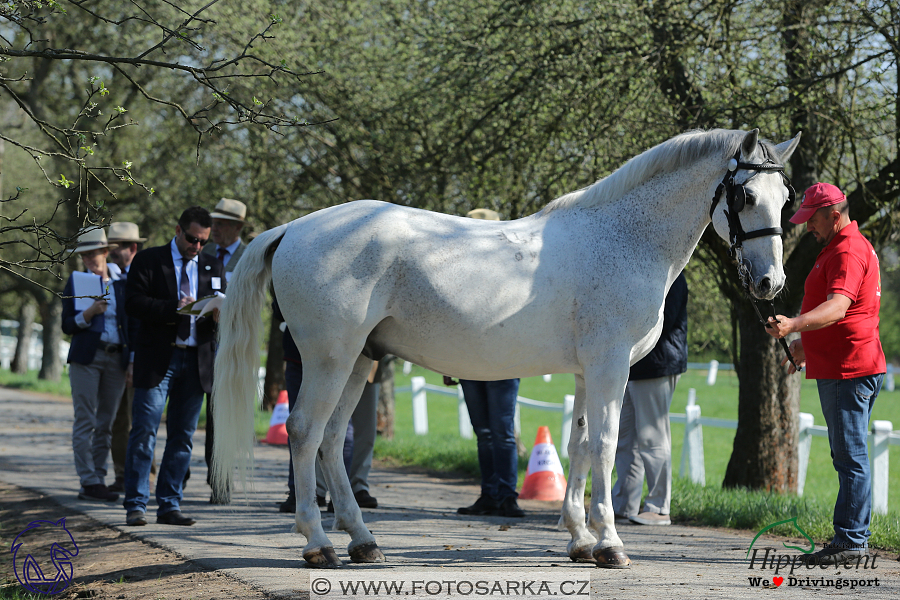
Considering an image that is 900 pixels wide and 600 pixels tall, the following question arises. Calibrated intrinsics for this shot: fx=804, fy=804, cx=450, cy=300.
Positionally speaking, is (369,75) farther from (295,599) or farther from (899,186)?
(295,599)

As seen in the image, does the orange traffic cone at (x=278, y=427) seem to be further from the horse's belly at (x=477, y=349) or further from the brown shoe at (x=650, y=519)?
the horse's belly at (x=477, y=349)

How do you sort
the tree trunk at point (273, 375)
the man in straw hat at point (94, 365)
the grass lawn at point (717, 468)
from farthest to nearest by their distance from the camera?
the tree trunk at point (273, 375) < the man in straw hat at point (94, 365) < the grass lawn at point (717, 468)

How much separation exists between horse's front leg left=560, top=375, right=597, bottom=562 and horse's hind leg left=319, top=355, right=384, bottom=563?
45.3 inches

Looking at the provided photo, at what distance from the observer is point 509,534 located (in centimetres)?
586

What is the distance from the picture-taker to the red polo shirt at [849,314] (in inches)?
189

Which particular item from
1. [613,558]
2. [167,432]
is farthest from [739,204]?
[167,432]

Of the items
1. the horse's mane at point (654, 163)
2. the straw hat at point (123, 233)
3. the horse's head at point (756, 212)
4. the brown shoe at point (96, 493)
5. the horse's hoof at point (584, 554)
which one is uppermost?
the straw hat at point (123, 233)

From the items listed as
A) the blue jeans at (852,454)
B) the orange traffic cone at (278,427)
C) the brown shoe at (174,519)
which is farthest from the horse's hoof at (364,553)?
the orange traffic cone at (278,427)

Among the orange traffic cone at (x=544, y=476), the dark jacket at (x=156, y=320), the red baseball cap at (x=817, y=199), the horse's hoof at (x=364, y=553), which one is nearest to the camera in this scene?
the horse's hoof at (x=364, y=553)

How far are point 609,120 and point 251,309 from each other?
4.26 m

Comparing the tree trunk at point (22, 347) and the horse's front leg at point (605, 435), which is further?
the tree trunk at point (22, 347)

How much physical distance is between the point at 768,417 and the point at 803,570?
3.37 metres

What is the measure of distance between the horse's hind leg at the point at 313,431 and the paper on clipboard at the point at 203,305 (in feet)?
4.71

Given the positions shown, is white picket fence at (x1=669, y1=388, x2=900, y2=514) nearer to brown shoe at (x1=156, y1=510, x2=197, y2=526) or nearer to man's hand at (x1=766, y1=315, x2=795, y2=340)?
man's hand at (x1=766, y1=315, x2=795, y2=340)
